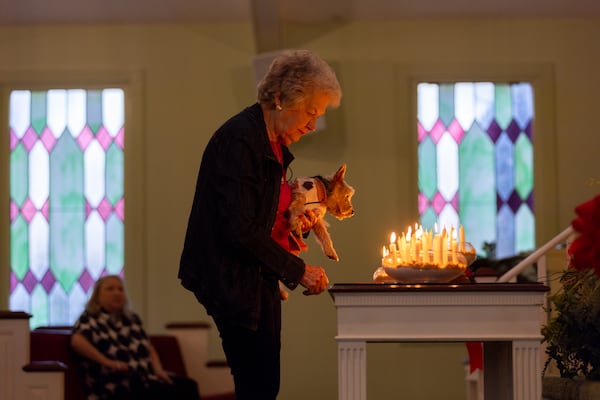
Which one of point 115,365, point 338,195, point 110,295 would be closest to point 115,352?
point 115,365

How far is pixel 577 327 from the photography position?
3395 millimetres

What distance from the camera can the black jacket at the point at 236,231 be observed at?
2.83m

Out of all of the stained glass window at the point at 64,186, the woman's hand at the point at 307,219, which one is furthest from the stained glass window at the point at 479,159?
the woman's hand at the point at 307,219

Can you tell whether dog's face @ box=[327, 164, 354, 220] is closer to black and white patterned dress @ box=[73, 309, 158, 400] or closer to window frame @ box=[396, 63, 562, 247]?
black and white patterned dress @ box=[73, 309, 158, 400]

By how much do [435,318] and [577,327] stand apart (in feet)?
1.57

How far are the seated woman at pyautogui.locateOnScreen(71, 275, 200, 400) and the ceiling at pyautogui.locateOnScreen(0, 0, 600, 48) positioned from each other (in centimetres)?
221

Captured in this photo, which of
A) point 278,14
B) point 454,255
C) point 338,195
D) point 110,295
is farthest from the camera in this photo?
point 278,14

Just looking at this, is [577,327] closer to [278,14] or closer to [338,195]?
[338,195]

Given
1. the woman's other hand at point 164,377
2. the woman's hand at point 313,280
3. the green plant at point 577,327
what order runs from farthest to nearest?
1. the woman's other hand at point 164,377
2. the green plant at point 577,327
3. the woman's hand at point 313,280

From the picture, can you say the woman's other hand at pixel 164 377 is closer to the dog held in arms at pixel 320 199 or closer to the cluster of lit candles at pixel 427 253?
the cluster of lit candles at pixel 427 253

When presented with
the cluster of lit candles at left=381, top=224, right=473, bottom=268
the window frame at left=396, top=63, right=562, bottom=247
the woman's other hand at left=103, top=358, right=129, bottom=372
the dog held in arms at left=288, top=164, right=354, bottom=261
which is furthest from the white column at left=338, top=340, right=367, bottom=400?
the window frame at left=396, top=63, right=562, bottom=247

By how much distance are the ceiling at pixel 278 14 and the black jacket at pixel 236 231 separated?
4.71 metres

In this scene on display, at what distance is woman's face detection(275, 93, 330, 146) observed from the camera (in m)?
3.04

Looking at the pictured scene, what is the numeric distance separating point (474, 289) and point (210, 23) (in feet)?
17.2
